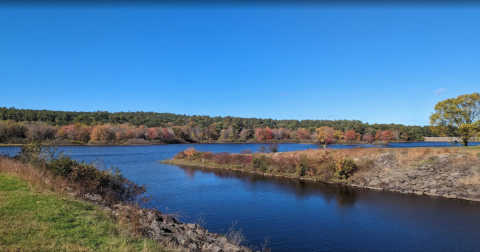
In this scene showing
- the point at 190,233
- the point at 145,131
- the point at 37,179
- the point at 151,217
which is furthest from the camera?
the point at 145,131

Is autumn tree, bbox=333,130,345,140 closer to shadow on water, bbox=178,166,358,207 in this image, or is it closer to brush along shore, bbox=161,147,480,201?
brush along shore, bbox=161,147,480,201

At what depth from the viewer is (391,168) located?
28406 millimetres

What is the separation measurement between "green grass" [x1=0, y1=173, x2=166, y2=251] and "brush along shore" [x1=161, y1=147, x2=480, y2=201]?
24460 millimetres

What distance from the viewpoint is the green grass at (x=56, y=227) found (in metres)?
6.91

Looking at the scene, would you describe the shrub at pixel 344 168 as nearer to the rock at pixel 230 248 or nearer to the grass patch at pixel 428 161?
the grass patch at pixel 428 161

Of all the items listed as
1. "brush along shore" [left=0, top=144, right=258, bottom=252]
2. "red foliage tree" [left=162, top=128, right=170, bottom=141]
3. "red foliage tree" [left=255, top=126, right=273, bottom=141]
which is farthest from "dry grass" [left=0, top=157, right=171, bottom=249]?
"red foliage tree" [left=255, top=126, right=273, bottom=141]

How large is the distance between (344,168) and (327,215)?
12902 millimetres

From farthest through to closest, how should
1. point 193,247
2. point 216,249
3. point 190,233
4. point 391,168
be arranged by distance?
point 391,168 < point 190,233 < point 216,249 < point 193,247

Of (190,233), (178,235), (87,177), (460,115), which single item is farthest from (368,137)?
(178,235)

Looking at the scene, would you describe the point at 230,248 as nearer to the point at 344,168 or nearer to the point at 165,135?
the point at 344,168

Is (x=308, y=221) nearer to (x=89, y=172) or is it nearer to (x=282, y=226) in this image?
(x=282, y=226)

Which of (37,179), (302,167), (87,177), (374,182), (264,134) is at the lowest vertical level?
(374,182)

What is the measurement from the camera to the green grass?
272 inches

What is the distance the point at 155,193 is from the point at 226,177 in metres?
11.7
